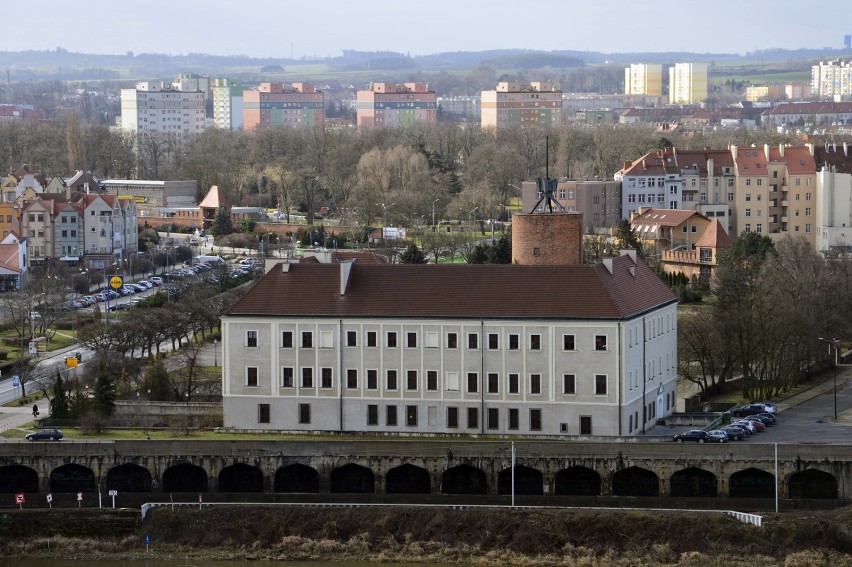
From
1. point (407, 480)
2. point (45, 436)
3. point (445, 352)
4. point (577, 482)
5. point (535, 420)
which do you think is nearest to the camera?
point (577, 482)

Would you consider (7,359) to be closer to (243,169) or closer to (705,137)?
(243,169)

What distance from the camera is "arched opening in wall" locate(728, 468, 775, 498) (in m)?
46.2

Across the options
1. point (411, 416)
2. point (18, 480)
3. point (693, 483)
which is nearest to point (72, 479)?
point (18, 480)

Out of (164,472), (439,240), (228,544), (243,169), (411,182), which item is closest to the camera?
(228,544)

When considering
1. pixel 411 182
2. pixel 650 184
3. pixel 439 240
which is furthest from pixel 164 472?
pixel 411 182

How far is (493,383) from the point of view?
4975cm

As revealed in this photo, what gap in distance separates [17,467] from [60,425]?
3.97 metres

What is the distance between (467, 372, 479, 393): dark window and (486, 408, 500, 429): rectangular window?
0.67 metres

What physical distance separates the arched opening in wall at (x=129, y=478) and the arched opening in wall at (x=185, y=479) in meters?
0.50

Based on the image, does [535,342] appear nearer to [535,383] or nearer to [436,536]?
[535,383]

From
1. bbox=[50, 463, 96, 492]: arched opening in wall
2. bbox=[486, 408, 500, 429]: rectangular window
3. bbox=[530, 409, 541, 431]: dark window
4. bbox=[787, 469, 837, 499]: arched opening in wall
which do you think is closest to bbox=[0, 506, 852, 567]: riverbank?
bbox=[787, 469, 837, 499]: arched opening in wall

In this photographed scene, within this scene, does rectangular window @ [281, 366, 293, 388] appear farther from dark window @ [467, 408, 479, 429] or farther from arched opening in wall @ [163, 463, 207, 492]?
dark window @ [467, 408, 479, 429]

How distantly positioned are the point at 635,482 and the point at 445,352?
6.49m

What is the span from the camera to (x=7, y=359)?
2589 inches
